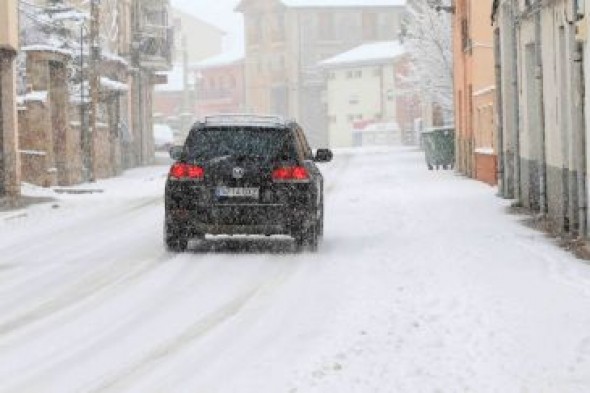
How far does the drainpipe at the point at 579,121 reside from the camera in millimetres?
15055

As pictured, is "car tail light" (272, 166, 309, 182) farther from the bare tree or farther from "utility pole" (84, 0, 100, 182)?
the bare tree

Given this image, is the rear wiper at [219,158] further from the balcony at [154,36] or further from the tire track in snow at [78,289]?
the balcony at [154,36]

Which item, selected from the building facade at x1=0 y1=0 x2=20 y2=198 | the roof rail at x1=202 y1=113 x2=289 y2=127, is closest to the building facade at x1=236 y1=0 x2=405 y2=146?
the building facade at x1=0 y1=0 x2=20 y2=198

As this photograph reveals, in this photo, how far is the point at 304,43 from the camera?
107125 millimetres

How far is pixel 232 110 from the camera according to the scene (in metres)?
117

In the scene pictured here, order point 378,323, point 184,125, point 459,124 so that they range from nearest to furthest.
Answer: point 378,323, point 459,124, point 184,125

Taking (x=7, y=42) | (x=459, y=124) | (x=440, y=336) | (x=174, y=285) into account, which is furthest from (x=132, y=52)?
(x=440, y=336)

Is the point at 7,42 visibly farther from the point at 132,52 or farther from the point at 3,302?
the point at 132,52

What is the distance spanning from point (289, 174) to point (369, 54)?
283 ft

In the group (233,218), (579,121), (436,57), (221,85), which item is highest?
(221,85)

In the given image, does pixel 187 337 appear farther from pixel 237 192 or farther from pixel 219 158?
pixel 219 158

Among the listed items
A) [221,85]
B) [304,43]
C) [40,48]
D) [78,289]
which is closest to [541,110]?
[78,289]

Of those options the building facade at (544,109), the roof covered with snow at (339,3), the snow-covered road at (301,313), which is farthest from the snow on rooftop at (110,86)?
the roof covered with snow at (339,3)

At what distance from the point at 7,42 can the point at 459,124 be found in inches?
646
